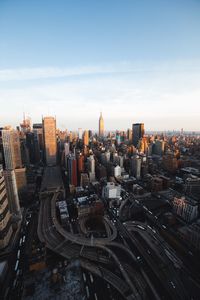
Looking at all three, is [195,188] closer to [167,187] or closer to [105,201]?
[167,187]

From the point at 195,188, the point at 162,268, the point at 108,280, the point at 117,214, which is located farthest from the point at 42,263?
the point at 195,188

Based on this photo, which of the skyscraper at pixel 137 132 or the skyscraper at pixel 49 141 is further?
the skyscraper at pixel 137 132

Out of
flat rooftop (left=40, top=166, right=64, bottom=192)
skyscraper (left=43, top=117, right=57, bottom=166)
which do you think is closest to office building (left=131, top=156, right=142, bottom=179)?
flat rooftop (left=40, top=166, right=64, bottom=192)

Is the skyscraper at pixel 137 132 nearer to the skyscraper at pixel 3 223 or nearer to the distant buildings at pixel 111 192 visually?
the distant buildings at pixel 111 192

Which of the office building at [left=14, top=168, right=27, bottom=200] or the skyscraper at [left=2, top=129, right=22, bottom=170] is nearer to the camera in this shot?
the office building at [left=14, top=168, right=27, bottom=200]

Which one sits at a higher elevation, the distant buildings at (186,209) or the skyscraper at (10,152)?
the skyscraper at (10,152)

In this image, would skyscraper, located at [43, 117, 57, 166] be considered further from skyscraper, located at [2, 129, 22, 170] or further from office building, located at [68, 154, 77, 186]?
office building, located at [68, 154, 77, 186]

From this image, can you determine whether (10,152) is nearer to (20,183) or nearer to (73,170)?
(20,183)

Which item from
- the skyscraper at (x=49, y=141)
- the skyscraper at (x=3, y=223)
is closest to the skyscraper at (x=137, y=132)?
the skyscraper at (x=49, y=141)

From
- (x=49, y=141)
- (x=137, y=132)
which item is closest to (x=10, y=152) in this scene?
(x=49, y=141)
